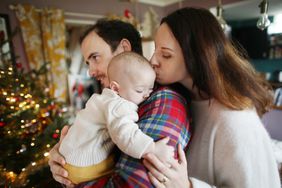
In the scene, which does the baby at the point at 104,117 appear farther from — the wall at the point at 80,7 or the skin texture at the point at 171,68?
the wall at the point at 80,7

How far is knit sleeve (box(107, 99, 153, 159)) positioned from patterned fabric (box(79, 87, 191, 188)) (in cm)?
4

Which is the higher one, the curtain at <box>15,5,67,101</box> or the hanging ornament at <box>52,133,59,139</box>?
the curtain at <box>15,5,67,101</box>

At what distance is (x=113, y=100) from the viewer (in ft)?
2.42

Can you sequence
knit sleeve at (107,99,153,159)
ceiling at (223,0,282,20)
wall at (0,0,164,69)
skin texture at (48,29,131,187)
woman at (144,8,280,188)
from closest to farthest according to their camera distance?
knit sleeve at (107,99,153,159) → woman at (144,8,280,188) → skin texture at (48,29,131,187) → ceiling at (223,0,282,20) → wall at (0,0,164,69)

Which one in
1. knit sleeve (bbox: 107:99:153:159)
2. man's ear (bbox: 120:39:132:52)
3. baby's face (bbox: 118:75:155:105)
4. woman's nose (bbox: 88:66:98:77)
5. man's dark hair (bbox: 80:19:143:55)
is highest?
man's dark hair (bbox: 80:19:143:55)

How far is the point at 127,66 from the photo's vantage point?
2.60 feet

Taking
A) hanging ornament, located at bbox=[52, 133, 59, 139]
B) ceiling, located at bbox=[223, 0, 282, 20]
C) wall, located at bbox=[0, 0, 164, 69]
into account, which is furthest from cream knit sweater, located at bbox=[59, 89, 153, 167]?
wall, located at bbox=[0, 0, 164, 69]

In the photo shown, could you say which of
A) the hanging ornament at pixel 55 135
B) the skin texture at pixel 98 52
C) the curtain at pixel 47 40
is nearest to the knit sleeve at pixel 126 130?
the skin texture at pixel 98 52

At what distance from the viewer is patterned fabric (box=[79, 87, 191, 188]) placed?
64cm

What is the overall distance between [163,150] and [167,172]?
0.28 feet

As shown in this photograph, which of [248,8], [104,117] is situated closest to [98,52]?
[104,117]

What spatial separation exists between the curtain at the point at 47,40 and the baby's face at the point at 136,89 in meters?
2.29

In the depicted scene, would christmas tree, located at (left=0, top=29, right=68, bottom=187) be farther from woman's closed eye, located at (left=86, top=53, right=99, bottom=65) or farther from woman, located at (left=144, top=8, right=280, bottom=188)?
woman, located at (left=144, top=8, right=280, bottom=188)

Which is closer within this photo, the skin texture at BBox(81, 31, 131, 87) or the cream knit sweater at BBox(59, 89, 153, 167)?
the cream knit sweater at BBox(59, 89, 153, 167)
